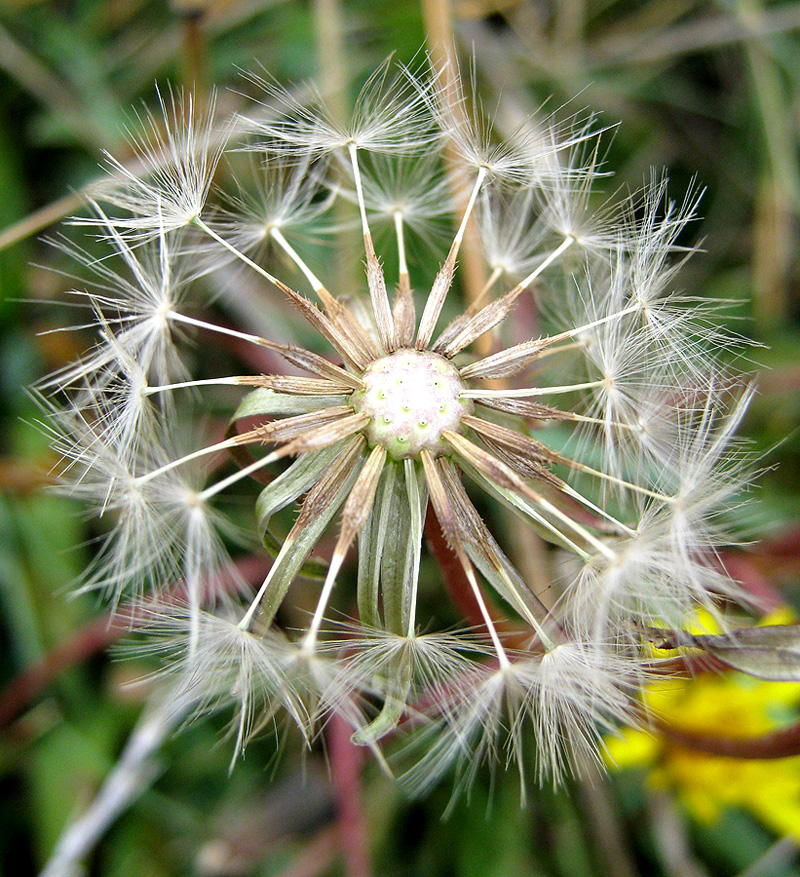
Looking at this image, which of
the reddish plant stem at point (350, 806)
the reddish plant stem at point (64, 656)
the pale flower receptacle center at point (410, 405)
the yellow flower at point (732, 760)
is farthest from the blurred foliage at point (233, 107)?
the pale flower receptacle center at point (410, 405)

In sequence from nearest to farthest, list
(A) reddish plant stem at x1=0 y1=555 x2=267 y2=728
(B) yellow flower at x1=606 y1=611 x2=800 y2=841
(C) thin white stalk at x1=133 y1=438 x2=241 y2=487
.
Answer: (C) thin white stalk at x1=133 y1=438 x2=241 y2=487
(B) yellow flower at x1=606 y1=611 x2=800 y2=841
(A) reddish plant stem at x1=0 y1=555 x2=267 y2=728

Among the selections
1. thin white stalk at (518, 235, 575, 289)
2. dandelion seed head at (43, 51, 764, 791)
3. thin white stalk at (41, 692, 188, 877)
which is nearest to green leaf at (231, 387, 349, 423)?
dandelion seed head at (43, 51, 764, 791)

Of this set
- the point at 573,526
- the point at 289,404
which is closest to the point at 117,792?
the point at 289,404

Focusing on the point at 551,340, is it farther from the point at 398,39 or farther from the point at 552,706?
the point at 398,39

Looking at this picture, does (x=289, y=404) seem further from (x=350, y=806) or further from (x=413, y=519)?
(x=350, y=806)

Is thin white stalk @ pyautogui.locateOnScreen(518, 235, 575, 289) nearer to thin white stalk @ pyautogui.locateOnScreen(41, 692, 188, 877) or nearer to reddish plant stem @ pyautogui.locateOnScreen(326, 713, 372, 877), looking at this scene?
reddish plant stem @ pyautogui.locateOnScreen(326, 713, 372, 877)

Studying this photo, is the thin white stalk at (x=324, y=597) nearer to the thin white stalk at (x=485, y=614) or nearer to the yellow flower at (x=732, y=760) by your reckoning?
the thin white stalk at (x=485, y=614)

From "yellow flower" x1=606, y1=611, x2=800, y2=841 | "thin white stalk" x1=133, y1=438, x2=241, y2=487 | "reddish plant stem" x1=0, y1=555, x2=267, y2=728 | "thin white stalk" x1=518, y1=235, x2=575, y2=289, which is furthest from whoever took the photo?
"reddish plant stem" x1=0, y1=555, x2=267, y2=728
